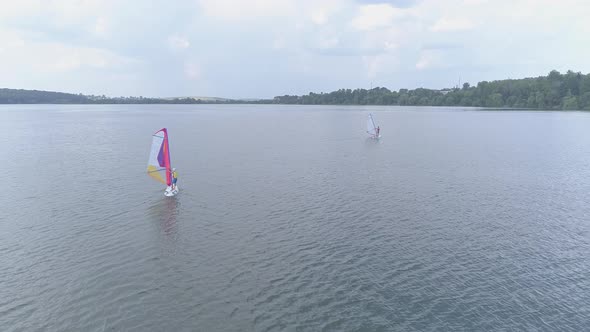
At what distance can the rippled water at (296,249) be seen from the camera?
59.1ft

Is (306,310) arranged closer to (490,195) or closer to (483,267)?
(483,267)

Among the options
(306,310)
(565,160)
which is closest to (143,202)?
(306,310)

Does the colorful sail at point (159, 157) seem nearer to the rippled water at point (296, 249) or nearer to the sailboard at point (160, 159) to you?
the sailboard at point (160, 159)

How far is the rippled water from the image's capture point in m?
18.0

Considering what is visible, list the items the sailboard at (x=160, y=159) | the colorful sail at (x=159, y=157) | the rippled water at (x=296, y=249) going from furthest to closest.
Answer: the colorful sail at (x=159, y=157) → the sailboard at (x=160, y=159) → the rippled water at (x=296, y=249)

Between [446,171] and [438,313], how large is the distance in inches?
1355

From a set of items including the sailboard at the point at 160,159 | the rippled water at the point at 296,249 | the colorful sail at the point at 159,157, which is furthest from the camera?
the colorful sail at the point at 159,157

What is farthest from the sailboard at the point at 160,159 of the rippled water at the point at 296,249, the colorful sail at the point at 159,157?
the rippled water at the point at 296,249

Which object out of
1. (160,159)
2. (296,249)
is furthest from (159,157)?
(296,249)

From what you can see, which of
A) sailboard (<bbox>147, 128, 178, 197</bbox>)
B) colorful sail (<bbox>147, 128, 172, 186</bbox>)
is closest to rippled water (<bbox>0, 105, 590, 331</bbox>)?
sailboard (<bbox>147, 128, 178, 197</bbox>)

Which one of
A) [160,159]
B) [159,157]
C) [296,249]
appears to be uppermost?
[159,157]

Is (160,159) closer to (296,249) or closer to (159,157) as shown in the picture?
(159,157)

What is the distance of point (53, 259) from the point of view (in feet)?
75.9

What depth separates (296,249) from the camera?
2475 cm
